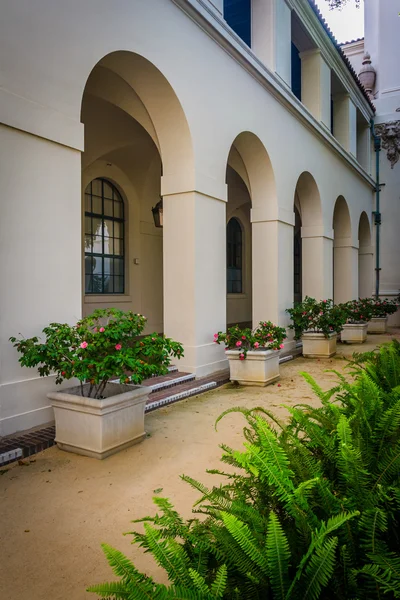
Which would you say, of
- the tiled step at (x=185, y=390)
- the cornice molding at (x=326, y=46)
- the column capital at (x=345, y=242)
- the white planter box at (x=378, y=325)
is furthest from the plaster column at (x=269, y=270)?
the white planter box at (x=378, y=325)

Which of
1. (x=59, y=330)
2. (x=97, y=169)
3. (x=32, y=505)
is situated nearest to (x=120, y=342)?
(x=59, y=330)

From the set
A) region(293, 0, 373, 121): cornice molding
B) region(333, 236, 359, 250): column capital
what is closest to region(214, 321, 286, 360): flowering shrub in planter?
region(293, 0, 373, 121): cornice molding

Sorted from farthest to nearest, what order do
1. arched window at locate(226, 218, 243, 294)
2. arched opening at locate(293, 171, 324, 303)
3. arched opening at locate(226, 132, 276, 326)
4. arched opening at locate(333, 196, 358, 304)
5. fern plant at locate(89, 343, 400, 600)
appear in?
arched window at locate(226, 218, 243, 294)
arched opening at locate(333, 196, 358, 304)
arched opening at locate(293, 171, 324, 303)
arched opening at locate(226, 132, 276, 326)
fern plant at locate(89, 343, 400, 600)

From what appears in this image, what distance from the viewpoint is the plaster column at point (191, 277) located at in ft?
24.2

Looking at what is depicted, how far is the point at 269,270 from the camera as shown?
10281 millimetres

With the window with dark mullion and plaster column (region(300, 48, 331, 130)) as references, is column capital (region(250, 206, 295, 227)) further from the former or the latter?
the window with dark mullion

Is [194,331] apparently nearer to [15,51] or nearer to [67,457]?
[67,457]

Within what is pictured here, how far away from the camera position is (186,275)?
7453mm

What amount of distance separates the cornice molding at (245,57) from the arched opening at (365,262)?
264 inches

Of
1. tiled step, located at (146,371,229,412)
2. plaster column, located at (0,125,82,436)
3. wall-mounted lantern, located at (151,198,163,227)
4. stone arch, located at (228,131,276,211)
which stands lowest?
tiled step, located at (146,371,229,412)

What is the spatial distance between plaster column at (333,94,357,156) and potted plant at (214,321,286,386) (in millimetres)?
11138

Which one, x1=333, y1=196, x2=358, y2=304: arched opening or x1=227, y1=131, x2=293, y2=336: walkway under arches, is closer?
x1=227, y1=131, x2=293, y2=336: walkway under arches

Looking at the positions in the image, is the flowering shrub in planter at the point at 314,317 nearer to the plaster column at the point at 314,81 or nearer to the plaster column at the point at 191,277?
the plaster column at the point at 191,277

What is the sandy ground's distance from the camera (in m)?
2.53
